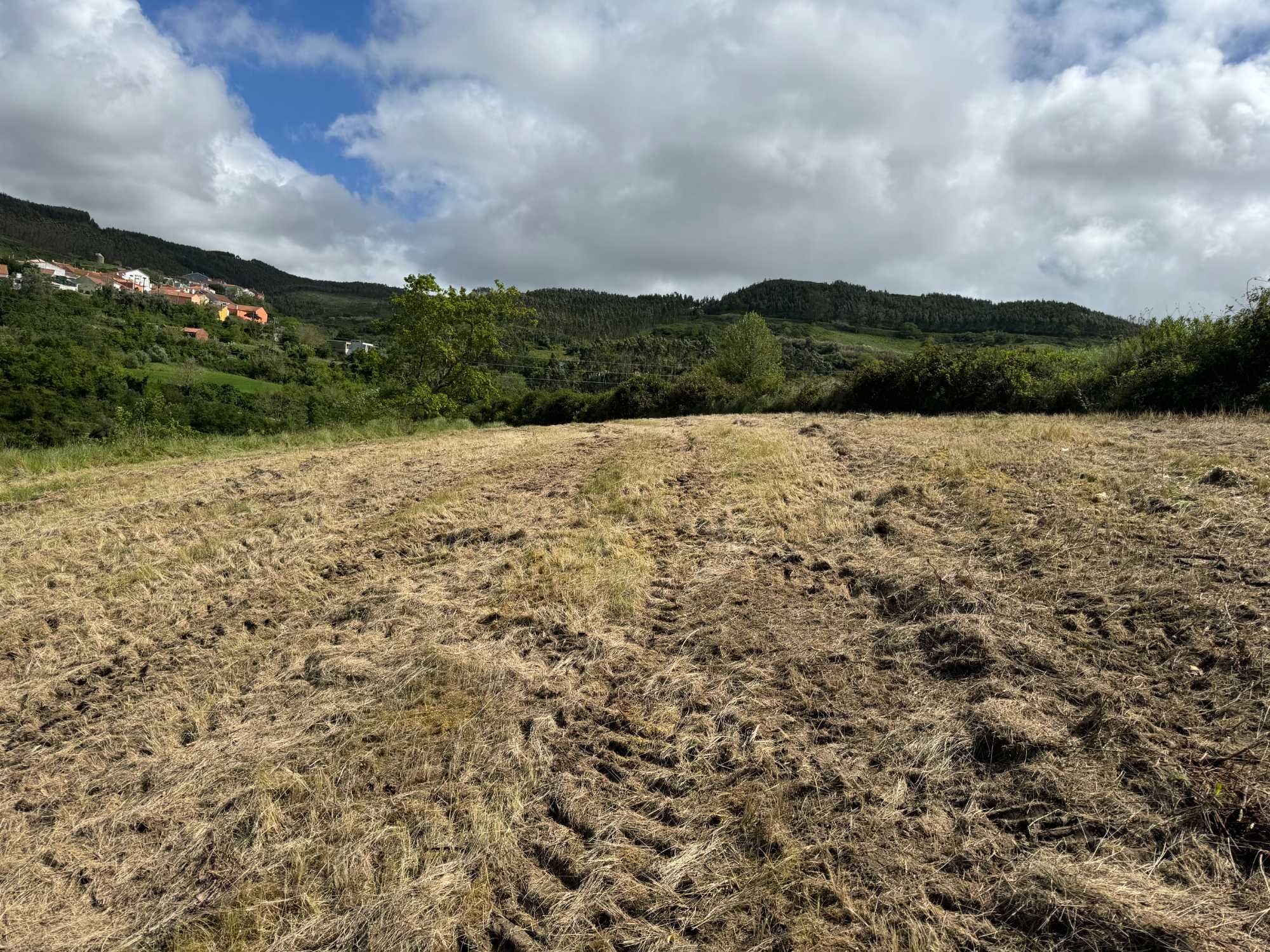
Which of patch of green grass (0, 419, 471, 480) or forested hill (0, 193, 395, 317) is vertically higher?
forested hill (0, 193, 395, 317)

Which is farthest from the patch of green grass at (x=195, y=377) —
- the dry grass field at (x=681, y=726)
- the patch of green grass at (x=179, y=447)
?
the dry grass field at (x=681, y=726)

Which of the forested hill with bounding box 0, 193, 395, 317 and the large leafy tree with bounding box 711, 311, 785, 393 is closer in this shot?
the large leafy tree with bounding box 711, 311, 785, 393

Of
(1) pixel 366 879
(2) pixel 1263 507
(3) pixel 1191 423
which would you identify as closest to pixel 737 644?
(1) pixel 366 879

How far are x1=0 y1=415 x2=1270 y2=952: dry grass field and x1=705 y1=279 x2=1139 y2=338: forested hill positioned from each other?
92029 millimetres

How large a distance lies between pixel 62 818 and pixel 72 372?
51.1m

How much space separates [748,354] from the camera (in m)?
42.3

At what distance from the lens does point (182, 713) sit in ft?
15.1

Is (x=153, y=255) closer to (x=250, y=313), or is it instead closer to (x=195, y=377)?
(x=250, y=313)

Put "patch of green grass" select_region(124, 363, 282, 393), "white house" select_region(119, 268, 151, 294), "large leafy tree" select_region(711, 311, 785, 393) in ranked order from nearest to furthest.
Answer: "large leafy tree" select_region(711, 311, 785, 393) → "patch of green grass" select_region(124, 363, 282, 393) → "white house" select_region(119, 268, 151, 294)

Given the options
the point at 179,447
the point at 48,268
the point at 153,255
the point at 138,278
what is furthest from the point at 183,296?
the point at 179,447

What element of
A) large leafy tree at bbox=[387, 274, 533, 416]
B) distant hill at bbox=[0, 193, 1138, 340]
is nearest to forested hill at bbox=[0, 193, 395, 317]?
distant hill at bbox=[0, 193, 1138, 340]

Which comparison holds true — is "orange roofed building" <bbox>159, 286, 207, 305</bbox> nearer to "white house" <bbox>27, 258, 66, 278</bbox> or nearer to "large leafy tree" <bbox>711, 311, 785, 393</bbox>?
"white house" <bbox>27, 258, 66, 278</bbox>

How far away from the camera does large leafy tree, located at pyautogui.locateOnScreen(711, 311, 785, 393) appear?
41812 mm

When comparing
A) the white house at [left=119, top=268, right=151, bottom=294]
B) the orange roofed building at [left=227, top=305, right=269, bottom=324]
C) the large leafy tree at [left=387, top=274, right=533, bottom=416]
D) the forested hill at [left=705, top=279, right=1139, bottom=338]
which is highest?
the forested hill at [left=705, top=279, right=1139, bottom=338]
